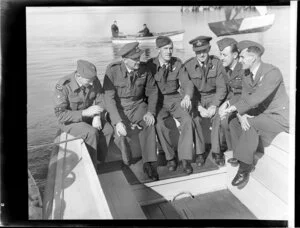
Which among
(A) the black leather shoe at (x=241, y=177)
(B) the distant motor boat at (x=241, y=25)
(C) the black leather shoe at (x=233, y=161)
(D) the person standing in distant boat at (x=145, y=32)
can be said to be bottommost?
(A) the black leather shoe at (x=241, y=177)

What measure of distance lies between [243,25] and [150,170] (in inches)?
62.0

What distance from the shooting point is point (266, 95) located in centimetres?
293

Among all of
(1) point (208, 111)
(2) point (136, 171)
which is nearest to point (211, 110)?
→ (1) point (208, 111)

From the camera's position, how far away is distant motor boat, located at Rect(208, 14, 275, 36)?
2.98 metres

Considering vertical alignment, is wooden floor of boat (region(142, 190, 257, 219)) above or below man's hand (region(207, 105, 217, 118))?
below

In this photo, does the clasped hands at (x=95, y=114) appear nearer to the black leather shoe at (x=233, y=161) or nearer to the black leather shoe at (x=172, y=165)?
the black leather shoe at (x=172, y=165)

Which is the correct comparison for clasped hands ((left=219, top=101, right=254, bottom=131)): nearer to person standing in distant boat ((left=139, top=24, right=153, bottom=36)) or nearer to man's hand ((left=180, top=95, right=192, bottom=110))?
man's hand ((left=180, top=95, right=192, bottom=110))

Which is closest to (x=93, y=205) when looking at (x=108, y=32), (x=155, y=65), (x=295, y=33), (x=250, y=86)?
(x=155, y=65)

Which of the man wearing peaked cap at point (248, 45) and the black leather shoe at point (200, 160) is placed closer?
the man wearing peaked cap at point (248, 45)

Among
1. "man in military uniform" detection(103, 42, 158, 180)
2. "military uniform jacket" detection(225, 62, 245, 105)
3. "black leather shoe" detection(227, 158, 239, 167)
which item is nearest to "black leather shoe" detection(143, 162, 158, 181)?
"man in military uniform" detection(103, 42, 158, 180)

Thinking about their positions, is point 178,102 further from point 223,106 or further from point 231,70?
point 231,70

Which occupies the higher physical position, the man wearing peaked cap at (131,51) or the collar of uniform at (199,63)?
the man wearing peaked cap at (131,51)

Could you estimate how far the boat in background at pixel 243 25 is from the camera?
2979 mm

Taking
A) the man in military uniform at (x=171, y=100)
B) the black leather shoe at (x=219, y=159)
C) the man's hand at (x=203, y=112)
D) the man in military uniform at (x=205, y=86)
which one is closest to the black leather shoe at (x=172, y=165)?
the man in military uniform at (x=171, y=100)
